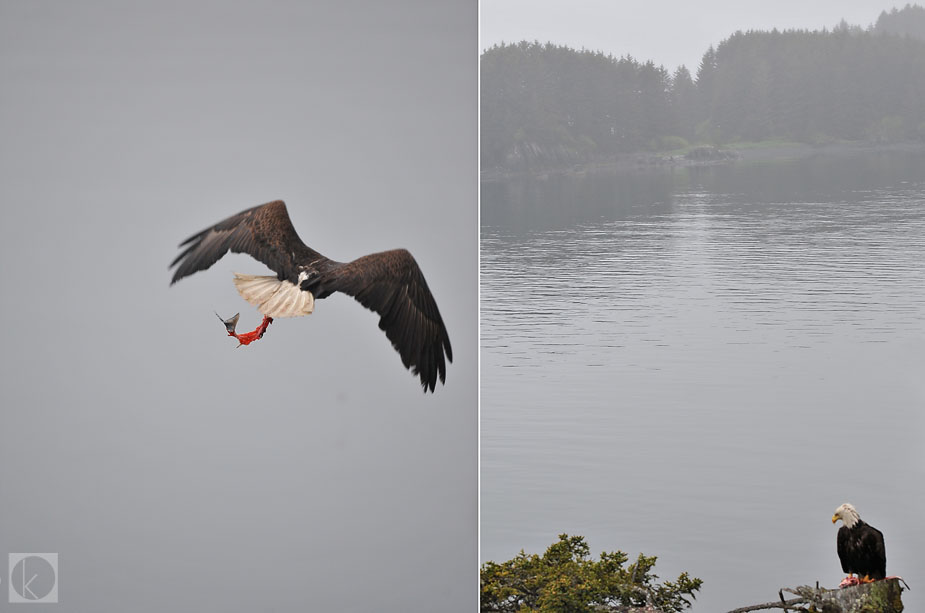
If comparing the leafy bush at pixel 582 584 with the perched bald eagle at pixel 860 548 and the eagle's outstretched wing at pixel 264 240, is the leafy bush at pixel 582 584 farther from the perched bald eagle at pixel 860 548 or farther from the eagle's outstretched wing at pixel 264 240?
the eagle's outstretched wing at pixel 264 240

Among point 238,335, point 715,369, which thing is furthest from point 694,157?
point 238,335

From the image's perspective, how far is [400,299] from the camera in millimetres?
2832

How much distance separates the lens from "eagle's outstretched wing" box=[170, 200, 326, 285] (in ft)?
9.32

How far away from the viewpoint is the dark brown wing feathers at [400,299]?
275cm

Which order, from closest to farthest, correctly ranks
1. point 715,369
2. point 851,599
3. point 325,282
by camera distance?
point 325,282, point 851,599, point 715,369

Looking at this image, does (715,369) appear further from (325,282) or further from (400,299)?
(325,282)

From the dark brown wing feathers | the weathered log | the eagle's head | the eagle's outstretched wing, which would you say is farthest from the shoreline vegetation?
the weathered log

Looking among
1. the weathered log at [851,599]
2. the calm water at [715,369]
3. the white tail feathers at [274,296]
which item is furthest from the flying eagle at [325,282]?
the weathered log at [851,599]

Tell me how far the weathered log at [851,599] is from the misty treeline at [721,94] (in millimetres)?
1364

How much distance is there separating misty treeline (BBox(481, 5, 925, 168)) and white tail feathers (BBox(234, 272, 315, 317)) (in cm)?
102

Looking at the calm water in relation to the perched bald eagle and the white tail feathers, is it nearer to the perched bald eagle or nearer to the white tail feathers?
the perched bald eagle

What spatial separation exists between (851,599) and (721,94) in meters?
1.59

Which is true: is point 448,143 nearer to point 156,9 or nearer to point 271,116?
point 271,116

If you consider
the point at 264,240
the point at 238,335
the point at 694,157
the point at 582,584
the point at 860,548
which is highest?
the point at 694,157
